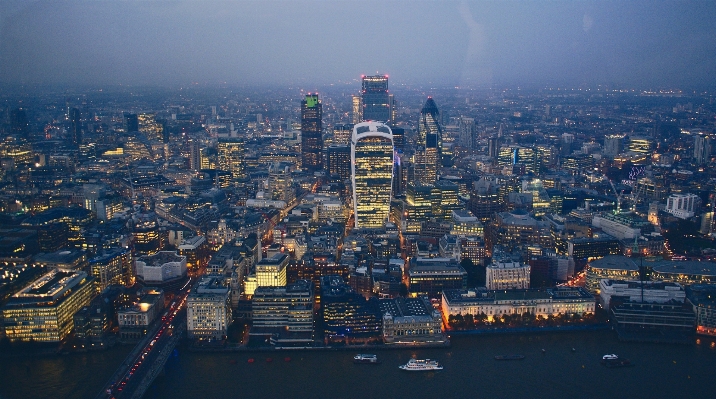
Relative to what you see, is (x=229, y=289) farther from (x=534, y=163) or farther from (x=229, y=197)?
(x=534, y=163)

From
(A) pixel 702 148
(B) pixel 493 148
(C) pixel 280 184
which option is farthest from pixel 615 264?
(B) pixel 493 148

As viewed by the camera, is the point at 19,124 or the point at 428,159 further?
the point at 428,159

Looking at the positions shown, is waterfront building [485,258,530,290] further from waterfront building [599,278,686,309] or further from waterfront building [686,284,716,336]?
waterfront building [686,284,716,336]

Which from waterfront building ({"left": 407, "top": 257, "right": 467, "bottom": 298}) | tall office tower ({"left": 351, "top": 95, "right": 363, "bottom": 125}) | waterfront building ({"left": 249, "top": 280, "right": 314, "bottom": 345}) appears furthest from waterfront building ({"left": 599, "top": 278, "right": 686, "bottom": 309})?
tall office tower ({"left": 351, "top": 95, "right": 363, "bottom": 125})

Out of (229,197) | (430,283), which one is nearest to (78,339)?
(430,283)

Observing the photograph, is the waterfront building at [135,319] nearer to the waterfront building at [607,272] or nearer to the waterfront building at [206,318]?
the waterfront building at [206,318]

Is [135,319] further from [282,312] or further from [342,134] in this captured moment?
[342,134]
